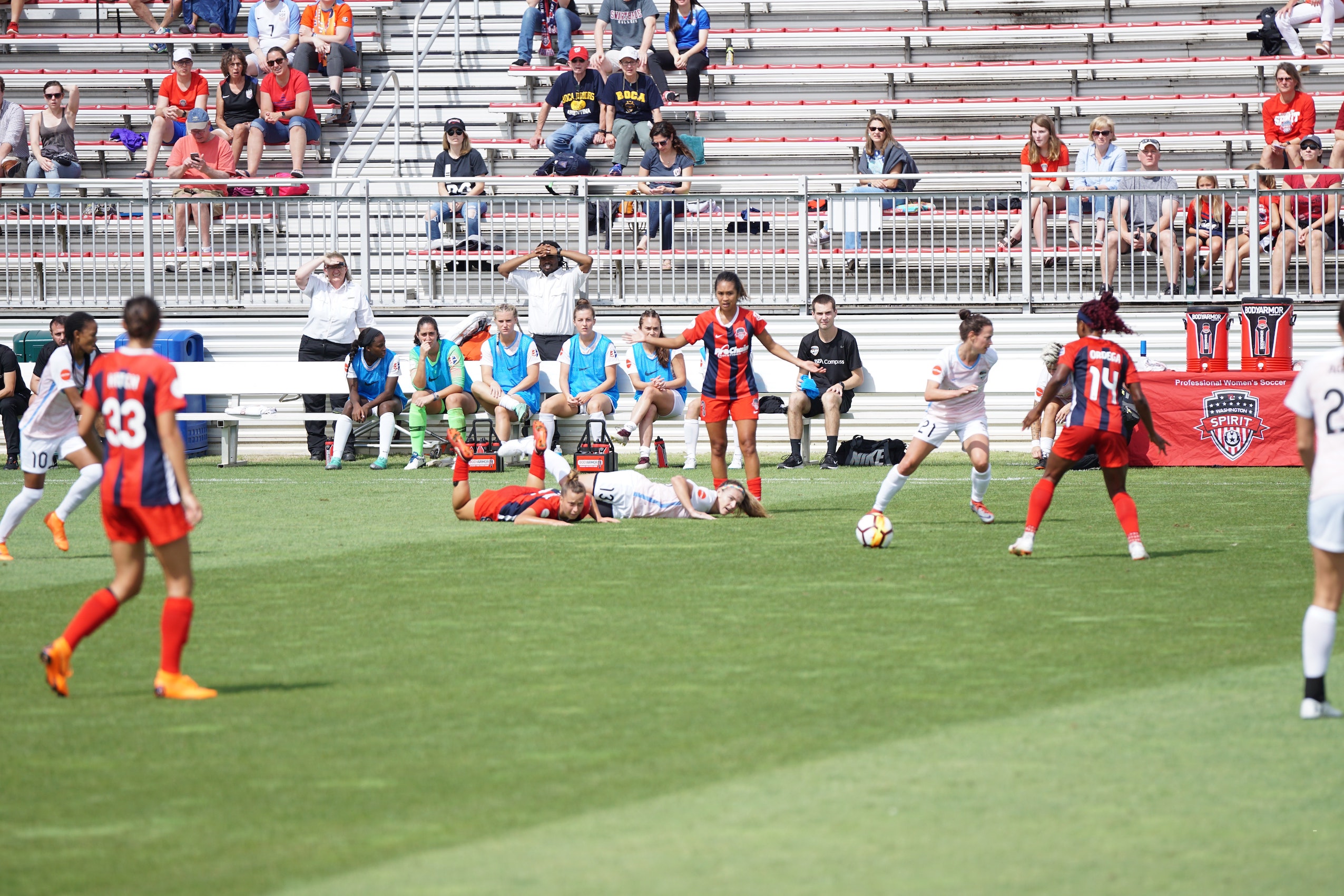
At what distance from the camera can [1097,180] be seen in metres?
20.2

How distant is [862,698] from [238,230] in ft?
52.1

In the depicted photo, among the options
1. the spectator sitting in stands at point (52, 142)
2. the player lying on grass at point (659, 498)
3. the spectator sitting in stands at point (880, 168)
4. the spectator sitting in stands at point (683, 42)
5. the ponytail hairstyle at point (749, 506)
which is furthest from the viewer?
the spectator sitting in stands at point (683, 42)

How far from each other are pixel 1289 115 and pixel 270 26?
14.8 meters

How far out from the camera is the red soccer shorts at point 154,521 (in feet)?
22.8

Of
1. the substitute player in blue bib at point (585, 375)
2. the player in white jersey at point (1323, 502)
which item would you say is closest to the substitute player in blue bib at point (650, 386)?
the substitute player in blue bib at point (585, 375)

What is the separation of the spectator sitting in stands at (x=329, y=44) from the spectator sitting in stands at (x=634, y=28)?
3945mm

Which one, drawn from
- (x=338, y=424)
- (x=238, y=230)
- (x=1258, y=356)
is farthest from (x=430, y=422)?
(x=1258, y=356)

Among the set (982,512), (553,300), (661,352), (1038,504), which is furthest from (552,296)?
Result: (1038,504)

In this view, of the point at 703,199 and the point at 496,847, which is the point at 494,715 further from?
the point at 703,199

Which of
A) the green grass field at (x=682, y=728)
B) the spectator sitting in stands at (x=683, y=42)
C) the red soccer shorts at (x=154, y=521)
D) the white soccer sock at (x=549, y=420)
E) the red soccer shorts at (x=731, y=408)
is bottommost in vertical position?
the green grass field at (x=682, y=728)

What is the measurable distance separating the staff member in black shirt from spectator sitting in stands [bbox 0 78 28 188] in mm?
11925

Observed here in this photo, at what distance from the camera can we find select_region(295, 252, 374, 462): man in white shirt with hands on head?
20.1 metres

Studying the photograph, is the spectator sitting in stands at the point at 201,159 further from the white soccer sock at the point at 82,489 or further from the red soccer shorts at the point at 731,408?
the white soccer sock at the point at 82,489

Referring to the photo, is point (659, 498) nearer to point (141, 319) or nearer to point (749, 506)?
point (749, 506)
